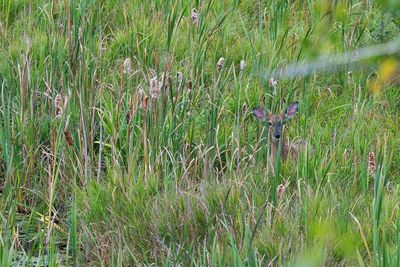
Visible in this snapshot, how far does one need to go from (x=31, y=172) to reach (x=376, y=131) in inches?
69.2

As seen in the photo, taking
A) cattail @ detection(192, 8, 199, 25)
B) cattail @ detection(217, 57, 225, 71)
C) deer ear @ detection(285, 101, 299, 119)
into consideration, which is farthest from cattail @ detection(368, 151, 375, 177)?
cattail @ detection(192, 8, 199, 25)

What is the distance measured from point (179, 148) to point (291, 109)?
676mm

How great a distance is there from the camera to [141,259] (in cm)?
356

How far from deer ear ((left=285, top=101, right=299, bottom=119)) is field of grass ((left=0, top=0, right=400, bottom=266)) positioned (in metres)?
0.03

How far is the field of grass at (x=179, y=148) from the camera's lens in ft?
11.0

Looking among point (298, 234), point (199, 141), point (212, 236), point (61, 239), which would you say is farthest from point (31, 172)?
point (298, 234)

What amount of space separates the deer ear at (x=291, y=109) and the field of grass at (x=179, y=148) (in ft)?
0.11

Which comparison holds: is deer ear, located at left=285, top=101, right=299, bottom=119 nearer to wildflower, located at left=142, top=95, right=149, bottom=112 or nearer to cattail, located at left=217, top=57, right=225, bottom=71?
cattail, located at left=217, top=57, right=225, bottom=71

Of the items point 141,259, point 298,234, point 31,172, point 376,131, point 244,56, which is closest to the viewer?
point 298,234

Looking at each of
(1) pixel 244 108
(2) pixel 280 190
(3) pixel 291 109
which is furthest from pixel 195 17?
(2) pixel 280 190

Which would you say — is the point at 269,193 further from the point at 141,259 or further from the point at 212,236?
the point at 141,259

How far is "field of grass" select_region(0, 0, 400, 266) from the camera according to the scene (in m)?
3.35

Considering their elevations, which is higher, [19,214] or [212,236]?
[212,236]

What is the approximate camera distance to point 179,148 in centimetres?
423
